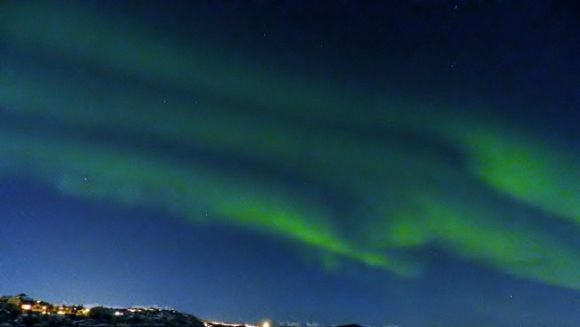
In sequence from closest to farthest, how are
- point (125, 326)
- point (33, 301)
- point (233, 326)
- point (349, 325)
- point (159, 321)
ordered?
point (125, 326) < point (349, 325) < point (159, 321) < point (33, 301) < point (233, 326)

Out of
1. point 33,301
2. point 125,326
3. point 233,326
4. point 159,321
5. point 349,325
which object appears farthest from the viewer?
point 233,326

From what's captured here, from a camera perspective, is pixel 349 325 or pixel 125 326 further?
pixel 349 325

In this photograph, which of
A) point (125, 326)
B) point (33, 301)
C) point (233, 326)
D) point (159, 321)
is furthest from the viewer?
point (233, 326)

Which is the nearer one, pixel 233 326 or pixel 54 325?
pixel 54 325

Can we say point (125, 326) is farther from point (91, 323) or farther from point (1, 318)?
point (1, 318)

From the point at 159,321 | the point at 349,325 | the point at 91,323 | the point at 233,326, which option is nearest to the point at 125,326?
the point at 91,323

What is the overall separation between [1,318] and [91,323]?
44.7ft

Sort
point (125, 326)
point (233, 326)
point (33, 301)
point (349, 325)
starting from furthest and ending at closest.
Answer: point (233, 326) < point (33, 301) < point (349, 325) < point (125, 326)

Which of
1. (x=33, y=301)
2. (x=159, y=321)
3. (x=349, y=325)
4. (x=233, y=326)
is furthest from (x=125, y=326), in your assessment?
(x=233, y=326)

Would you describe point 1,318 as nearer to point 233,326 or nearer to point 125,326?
point 125,326

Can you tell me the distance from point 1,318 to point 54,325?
8009mm

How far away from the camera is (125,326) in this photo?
88.8 metres

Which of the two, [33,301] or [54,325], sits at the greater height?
[33,301]

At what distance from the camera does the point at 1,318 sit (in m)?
89.2
